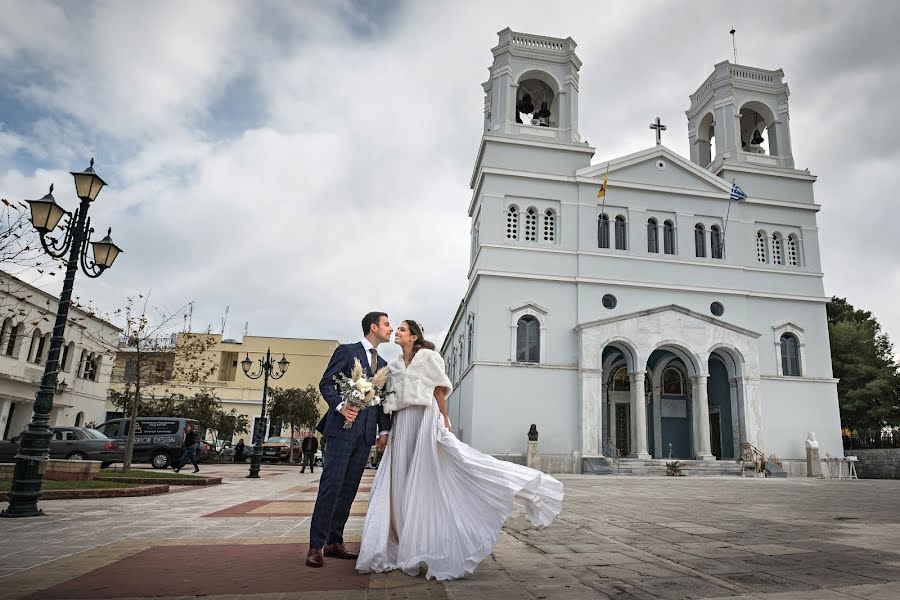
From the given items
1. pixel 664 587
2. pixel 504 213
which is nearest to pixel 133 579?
pixel 664 587

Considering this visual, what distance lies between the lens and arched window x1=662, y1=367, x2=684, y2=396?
28391 mm

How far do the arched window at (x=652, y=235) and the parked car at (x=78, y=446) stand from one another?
23.8 m

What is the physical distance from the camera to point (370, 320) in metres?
4.81

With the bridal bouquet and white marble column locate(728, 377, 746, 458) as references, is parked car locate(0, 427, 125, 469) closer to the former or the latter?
the bridal bouquet

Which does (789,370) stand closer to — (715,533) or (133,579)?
(715,533)

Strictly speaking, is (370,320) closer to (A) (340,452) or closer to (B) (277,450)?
(A) (340,452)

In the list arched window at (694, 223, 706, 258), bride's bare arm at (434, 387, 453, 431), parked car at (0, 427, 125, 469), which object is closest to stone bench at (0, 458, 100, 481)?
parked car at (0, 427, 125, 469)

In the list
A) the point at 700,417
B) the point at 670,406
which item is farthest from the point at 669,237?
the point at 700,417

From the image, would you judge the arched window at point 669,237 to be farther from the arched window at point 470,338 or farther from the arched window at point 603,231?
the arched window at point 470,338

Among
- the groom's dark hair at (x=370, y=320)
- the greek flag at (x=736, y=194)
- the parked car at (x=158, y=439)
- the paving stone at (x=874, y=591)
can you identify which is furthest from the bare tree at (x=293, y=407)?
the paving stone at (x=874, y=591)

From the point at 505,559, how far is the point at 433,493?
2.88 ft

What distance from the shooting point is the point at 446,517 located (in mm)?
4137

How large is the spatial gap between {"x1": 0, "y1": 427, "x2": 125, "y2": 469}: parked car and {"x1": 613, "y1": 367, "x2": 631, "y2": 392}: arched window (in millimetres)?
21170

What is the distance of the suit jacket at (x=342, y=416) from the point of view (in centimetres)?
443
